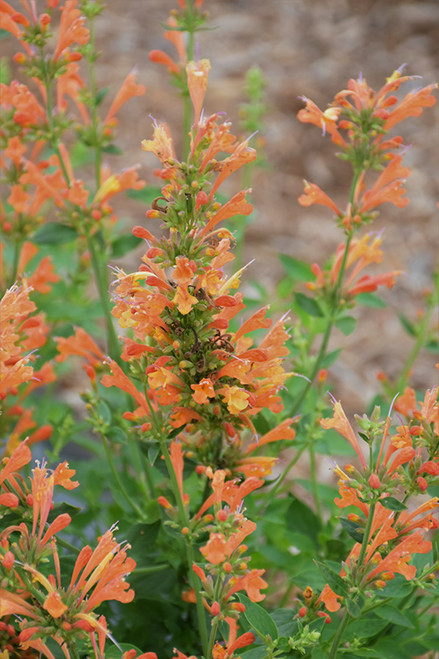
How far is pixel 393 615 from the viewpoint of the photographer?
7.67 ft

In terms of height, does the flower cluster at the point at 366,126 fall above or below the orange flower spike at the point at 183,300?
above

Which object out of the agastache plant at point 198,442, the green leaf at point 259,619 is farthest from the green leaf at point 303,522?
the green leaf at point 259,619

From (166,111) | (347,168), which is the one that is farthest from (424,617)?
(166,111)

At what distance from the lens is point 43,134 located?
2.85 metres

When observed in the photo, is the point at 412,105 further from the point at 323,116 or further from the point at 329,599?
the point at 329,599

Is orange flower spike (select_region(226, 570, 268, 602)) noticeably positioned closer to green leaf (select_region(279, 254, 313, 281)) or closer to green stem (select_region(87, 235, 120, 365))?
green stem (select_region(87, 235, 120, 365))

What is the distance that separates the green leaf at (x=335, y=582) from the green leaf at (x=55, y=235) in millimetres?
1715

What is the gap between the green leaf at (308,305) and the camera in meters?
3.01

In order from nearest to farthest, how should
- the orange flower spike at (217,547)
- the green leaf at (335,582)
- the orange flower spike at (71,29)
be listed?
the orange flower spike at (217,547)
the green leaf at (335,582)
the orange flower spike at (71,29)

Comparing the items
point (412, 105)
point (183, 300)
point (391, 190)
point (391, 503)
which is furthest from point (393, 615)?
point (412, 105)

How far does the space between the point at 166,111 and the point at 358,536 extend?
6306mm

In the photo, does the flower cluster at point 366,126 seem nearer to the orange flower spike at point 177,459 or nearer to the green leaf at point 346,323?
the green leaf at point 346,323

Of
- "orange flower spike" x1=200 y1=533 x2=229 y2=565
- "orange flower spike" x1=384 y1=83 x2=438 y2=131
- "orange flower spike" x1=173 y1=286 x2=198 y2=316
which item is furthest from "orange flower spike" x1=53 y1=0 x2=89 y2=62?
"orange flower spike" x1=200 y1=533 x2=229 y2=565

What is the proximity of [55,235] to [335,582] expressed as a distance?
1.81 m
